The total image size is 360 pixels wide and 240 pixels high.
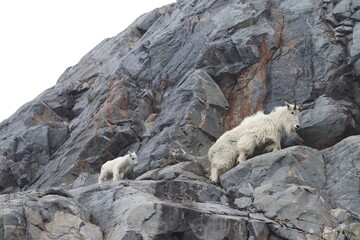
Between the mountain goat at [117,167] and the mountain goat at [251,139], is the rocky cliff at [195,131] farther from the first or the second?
the mountain goat at [251,139]

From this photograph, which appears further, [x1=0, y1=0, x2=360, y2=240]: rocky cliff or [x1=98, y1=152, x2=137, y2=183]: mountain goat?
[x1=98, y1=152, x2=137, y2=183]: mountain goat

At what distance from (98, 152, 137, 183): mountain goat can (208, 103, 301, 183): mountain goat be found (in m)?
4.98

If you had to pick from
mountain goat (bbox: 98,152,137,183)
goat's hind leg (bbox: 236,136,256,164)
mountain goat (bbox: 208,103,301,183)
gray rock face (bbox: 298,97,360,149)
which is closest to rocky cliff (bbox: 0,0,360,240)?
Result: gray rock face (bbox: 298,97,360,149)

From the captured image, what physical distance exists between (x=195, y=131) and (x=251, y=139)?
17.0 feet

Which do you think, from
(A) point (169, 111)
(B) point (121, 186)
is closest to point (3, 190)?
(A) point (169, 111)

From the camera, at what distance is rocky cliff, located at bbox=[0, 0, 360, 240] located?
1500cm

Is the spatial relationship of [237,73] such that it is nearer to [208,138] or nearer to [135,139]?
[208,138]

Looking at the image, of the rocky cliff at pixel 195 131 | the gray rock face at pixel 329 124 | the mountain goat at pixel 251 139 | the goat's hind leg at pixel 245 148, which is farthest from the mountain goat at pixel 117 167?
the gray rock face at pixel 329 124

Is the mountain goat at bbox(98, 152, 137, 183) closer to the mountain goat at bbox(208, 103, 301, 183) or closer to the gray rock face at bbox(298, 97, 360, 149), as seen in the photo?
the mountain goat at bbox(208, 103, 301, 183)

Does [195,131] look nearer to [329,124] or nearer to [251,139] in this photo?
[251,139]

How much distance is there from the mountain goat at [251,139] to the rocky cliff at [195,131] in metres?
1.07

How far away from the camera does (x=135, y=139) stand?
28.5 meters

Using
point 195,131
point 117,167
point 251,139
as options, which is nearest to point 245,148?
point 251,139

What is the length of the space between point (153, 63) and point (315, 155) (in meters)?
15.0
